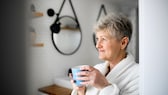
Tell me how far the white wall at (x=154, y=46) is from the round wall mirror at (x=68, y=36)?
145cm

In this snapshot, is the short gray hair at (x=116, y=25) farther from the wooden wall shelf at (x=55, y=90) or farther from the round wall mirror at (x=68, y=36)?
the round wall mirror at (x=68, y=36)

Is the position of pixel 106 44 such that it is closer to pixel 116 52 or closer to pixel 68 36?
pixel 116 52

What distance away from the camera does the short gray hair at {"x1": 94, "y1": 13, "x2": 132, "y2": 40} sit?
2.15 feet

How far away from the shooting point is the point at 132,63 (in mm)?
702

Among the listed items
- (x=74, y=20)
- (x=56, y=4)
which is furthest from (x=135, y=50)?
(x=56, y=4)

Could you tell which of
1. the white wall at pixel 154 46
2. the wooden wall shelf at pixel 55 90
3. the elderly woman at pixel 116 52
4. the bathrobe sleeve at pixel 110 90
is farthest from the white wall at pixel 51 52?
the white wall at pixel 154 46

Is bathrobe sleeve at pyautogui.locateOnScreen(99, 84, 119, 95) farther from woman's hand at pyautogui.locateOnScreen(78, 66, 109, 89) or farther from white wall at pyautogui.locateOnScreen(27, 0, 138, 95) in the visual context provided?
white wall at pyautogui.locateOnScreen(27, 0, 138, 95)

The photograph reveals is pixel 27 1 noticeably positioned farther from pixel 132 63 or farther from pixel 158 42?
pixel 158 42

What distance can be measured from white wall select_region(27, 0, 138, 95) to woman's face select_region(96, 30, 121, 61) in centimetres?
99

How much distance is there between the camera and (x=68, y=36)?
1.84 metres

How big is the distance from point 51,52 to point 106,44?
114cm

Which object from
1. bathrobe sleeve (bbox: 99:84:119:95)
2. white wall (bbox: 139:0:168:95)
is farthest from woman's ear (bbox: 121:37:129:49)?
white wall (bbox: 139:0:168:95)

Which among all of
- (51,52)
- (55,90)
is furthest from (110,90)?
(51,52)

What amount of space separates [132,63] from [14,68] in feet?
3.32
